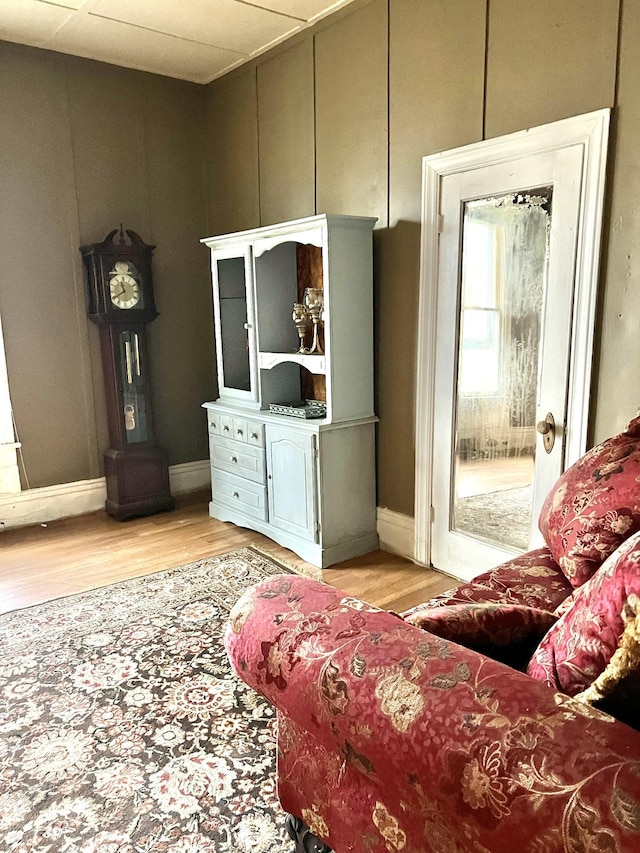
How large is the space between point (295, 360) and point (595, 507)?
6.81 ft

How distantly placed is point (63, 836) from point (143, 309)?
3105 millimetres

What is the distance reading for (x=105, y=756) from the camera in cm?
196

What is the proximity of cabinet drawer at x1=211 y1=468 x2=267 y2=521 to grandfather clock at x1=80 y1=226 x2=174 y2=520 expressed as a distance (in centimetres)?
45

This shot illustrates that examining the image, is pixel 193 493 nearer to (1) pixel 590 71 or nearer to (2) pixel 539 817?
(1) pixel 590 71

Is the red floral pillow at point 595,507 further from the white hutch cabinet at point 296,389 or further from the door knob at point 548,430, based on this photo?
the white hutch cabinet at point 296,389

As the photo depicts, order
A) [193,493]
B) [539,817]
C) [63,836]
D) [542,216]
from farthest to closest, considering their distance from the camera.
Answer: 1. [193,493]
2. [542,216]
3. [63,836]
4. [539,817]

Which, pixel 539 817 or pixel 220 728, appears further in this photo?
pixel 220 728

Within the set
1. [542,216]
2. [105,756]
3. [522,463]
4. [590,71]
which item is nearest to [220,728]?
[105,756]

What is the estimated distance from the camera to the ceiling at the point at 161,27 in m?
3.28

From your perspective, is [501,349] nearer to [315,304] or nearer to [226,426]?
[315,304]

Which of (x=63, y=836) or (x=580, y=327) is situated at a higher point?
(x=580, y=327)

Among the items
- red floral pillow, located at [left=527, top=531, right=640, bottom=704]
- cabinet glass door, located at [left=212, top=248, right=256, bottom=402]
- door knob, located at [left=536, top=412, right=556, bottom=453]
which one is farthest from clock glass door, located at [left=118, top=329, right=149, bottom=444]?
red floral pillow, located at [left=527, top=531, right=640, bottom=704]

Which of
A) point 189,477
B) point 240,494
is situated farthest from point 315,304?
point 189,477

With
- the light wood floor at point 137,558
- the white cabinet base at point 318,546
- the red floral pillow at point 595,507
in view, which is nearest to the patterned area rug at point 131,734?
the light wood floor at point 137,558
